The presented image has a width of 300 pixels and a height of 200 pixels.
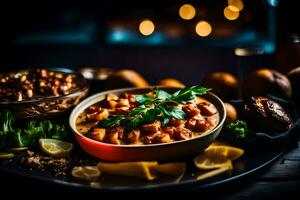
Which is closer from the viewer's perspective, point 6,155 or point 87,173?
point 87,173

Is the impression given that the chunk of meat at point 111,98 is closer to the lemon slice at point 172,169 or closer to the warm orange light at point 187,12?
the lemon slice at point 172,169

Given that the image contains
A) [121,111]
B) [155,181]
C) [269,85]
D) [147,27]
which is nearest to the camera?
[155,181]

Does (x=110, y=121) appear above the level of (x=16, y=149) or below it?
above

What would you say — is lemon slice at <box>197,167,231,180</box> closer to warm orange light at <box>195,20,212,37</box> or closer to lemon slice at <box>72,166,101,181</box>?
lemon slice at <box>72,166,101,181</box>

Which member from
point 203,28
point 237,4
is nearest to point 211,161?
point 237,4

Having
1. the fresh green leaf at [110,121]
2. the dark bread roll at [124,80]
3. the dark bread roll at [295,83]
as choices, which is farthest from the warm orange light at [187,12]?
the fresh green leaf at [110,121]

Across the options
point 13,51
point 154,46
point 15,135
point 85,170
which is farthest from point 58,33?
point 85,170

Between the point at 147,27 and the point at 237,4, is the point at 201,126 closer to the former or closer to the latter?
the point at 237,4

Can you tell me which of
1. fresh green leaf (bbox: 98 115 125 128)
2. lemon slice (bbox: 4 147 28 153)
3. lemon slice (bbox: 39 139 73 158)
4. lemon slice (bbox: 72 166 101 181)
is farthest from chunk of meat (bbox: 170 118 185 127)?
lemon slice (bbox: 4 147 28 153)
